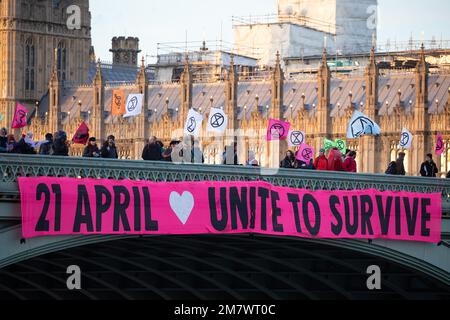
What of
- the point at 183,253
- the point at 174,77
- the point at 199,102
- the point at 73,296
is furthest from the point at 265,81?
the point at 183,253

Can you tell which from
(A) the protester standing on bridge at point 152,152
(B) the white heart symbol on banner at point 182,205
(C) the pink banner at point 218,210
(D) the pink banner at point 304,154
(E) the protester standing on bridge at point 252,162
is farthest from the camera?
(D) the pink banner at point 304,154

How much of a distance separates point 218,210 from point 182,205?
1563mm

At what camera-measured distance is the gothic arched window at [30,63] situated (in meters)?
128

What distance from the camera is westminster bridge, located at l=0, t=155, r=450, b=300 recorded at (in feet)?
159

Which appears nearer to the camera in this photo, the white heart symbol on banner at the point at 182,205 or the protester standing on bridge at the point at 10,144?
the white heart symbol on banner at the point at 182,205

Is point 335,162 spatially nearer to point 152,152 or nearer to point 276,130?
point 152,152

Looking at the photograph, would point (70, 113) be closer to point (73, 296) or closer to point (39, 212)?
point (73, 296)

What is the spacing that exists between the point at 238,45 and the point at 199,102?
35065mm

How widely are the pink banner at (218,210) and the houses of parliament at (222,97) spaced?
45.4 m

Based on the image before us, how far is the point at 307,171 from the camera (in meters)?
57.1

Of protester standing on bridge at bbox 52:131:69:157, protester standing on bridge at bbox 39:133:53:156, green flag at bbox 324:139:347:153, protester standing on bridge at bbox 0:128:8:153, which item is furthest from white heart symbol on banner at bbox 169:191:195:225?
green flag at bbox 324:139:347:153

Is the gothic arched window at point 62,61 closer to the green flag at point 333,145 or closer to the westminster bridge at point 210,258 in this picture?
the green flag at point 333,145

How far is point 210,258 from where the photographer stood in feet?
208

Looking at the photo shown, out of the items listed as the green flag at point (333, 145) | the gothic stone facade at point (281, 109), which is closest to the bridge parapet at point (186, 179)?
the green flag at point (333, 145)
